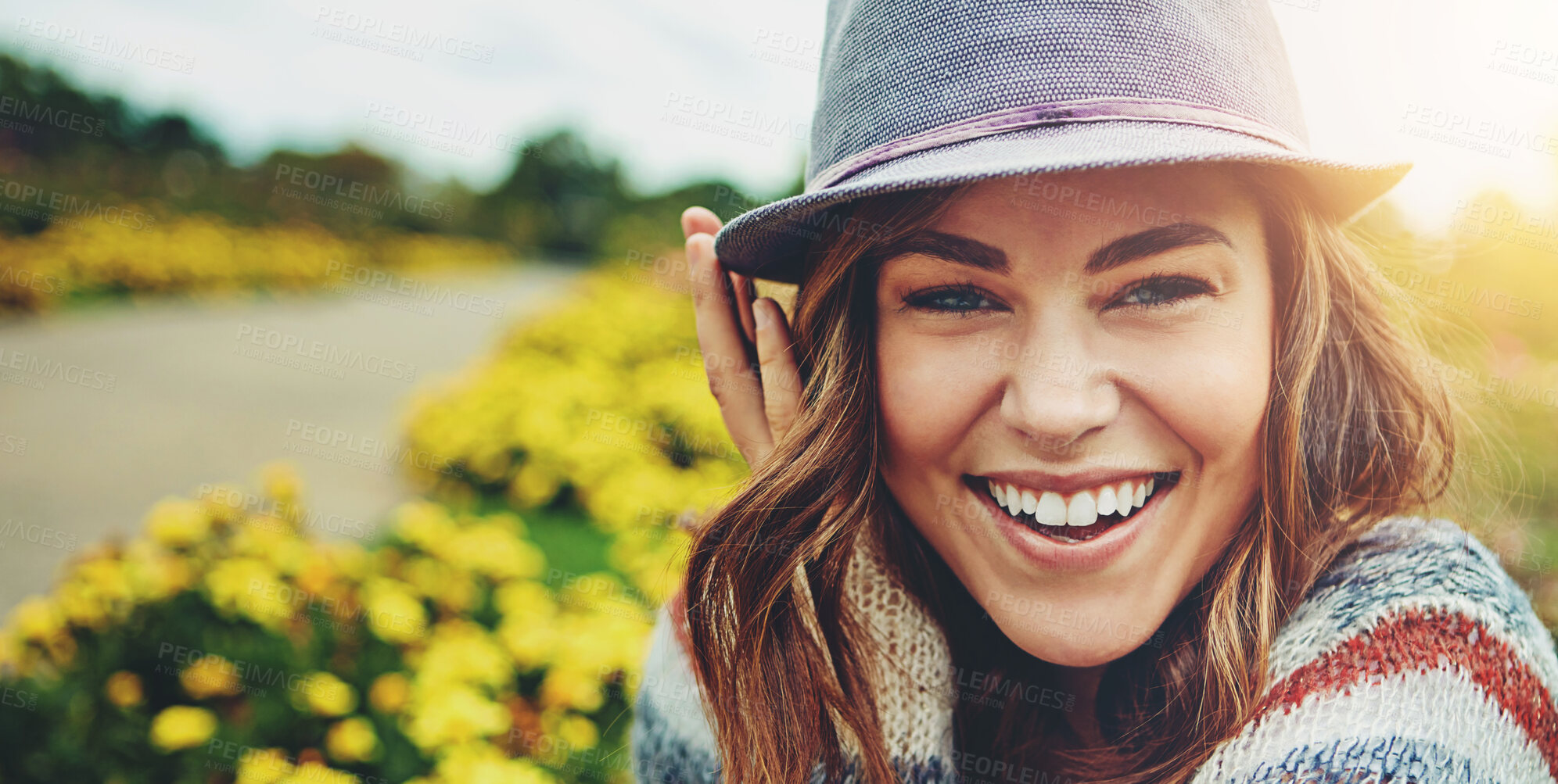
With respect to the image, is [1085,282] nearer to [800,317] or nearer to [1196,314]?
[1196,314]

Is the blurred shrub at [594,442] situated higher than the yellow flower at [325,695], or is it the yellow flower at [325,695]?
the blurred shrub at [594,442]

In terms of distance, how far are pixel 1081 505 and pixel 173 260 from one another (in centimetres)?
1505

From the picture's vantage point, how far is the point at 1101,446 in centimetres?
117

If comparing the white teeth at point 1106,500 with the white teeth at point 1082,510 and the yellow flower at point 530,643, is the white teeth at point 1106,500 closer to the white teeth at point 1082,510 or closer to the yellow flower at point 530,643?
the white teeth at point 1082,510

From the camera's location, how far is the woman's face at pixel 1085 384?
1.13m

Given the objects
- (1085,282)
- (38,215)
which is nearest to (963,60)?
(1085,282)

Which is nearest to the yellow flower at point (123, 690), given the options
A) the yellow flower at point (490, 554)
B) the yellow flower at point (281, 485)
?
the yellow flower at point (281, 485)

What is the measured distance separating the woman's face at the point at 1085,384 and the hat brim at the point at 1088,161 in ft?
0.19

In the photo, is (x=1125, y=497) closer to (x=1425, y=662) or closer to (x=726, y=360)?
(x=1425, y=662)

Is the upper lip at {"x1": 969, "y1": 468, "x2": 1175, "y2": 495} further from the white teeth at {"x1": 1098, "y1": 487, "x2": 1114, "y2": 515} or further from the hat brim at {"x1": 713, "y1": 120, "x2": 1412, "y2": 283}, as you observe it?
the hat brim at {"x1": 713, "y1": 120, "x2": 1412, "y2": 283}

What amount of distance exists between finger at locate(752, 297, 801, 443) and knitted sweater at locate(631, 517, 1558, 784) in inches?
33.3

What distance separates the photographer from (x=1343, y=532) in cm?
133

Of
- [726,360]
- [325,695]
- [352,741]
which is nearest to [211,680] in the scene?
[325,695]

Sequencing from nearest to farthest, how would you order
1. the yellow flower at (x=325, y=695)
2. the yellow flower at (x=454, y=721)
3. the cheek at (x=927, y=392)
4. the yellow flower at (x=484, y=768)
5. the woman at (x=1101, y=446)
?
the woman at (x=1101, y=446) < the cheek at (x=927, y=392) < the yellow flower at (x=484, y=768) < the yellow flower at (x=454, y=721) < the yellow flower at (x=325, y=695)
